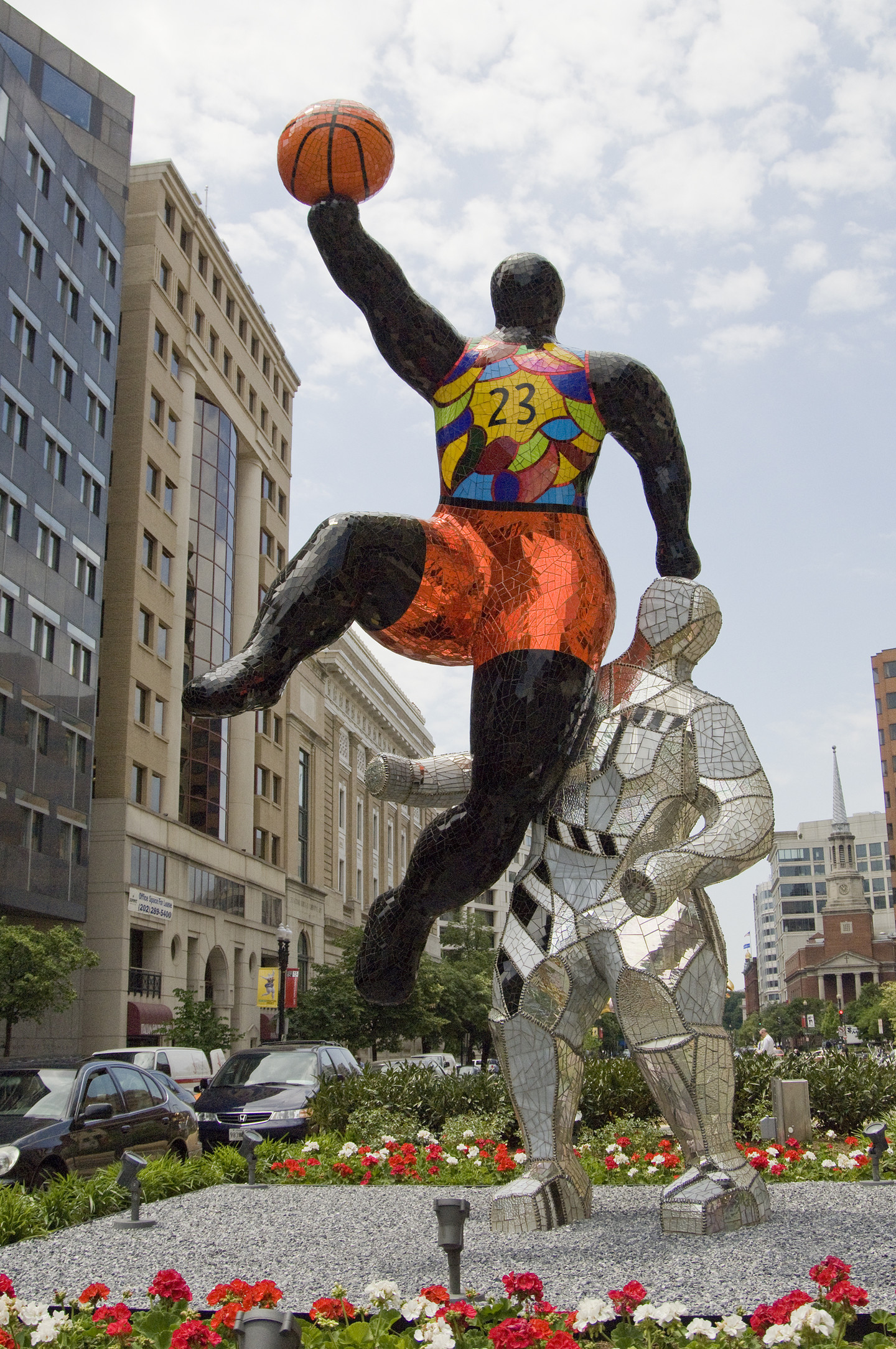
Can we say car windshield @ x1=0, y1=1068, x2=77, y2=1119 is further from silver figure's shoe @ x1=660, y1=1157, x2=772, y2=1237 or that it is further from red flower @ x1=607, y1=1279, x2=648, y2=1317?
red flower @ x1=607, y1=1279, x2=648, y2=1317

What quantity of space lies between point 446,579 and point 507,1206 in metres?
2.49

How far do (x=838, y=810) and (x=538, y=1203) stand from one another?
115 metres

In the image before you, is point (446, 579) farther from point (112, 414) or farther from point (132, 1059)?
point (112, 414)

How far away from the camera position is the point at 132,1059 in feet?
51.5

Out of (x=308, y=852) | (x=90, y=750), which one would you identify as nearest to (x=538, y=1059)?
(x=90, y=750)

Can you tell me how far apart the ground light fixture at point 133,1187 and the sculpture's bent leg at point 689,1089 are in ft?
9.52

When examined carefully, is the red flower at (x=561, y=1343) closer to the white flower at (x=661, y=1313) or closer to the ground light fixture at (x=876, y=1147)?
the white flower at (x=661, y=1313)

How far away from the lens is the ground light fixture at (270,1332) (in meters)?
2.59

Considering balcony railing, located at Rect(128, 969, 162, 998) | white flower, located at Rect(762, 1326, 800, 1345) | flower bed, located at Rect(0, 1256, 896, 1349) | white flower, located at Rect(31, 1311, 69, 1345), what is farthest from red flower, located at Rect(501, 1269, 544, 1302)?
balcony railing, located at Rect(128, 969, 162, 998)

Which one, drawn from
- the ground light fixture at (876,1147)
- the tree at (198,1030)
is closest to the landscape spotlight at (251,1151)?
the ground light fixture at (876,1147)

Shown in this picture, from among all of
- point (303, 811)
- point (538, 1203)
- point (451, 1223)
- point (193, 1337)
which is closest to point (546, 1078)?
point (538, 1203)

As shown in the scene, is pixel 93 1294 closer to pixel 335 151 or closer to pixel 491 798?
pixel 491 798

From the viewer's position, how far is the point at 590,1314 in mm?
3244

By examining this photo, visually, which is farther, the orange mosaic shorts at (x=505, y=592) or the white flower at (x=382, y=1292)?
the orange mosaic shorts at (x=505, y=592)
